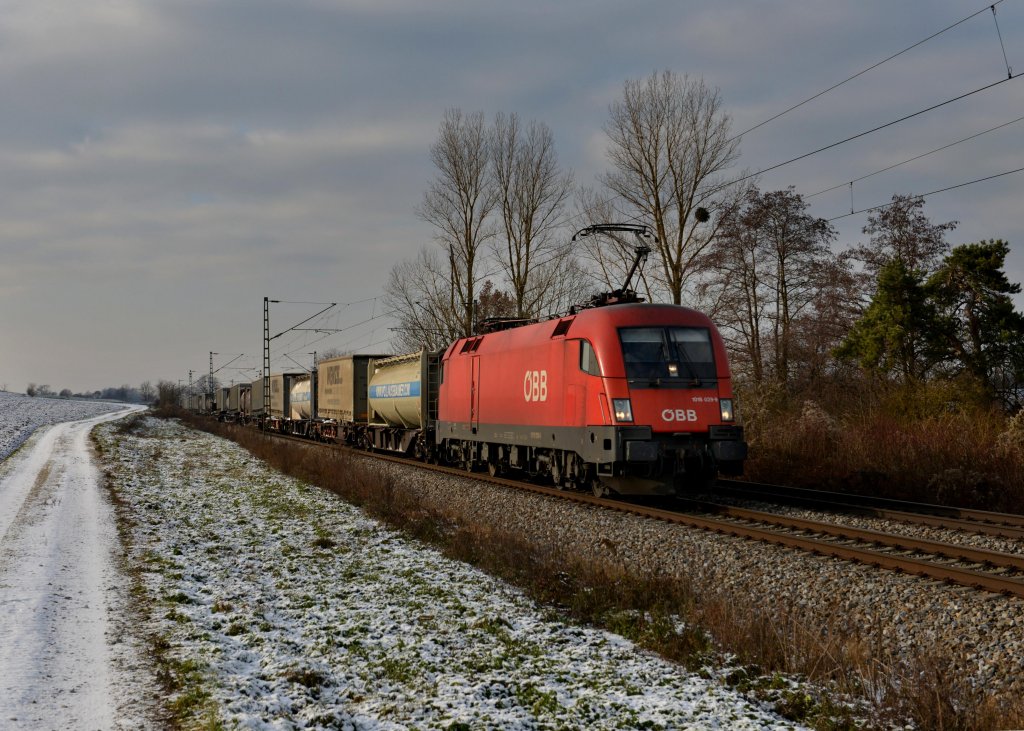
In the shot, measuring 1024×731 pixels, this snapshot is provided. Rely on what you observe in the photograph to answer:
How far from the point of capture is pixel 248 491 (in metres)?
16.4

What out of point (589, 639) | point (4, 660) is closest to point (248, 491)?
point (4, 660)

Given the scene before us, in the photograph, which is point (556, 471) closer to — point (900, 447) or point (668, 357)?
point (668, 357)

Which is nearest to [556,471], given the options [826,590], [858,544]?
[858,544]

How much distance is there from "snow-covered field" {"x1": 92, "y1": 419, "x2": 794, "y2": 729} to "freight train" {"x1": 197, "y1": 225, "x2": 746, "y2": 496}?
4416 millimetres

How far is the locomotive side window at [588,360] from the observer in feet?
43.7

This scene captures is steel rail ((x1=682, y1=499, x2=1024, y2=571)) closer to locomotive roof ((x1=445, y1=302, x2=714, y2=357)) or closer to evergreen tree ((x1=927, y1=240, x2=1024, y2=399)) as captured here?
locomotive roof ((x1=445, y1=302, x2=714, y2=357))

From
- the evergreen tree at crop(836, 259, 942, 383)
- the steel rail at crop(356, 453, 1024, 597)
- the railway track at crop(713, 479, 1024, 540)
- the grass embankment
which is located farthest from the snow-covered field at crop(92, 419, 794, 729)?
the evergreen tree at crop(836, 259, 942, 383)

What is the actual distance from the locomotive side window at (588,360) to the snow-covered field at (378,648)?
4.64 metres

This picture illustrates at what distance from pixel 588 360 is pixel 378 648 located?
8.28m

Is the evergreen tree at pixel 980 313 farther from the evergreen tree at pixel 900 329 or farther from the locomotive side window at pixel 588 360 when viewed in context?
the locomotive side window at pixel 588 360

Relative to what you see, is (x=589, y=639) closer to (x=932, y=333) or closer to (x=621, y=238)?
(x=932, y=333)

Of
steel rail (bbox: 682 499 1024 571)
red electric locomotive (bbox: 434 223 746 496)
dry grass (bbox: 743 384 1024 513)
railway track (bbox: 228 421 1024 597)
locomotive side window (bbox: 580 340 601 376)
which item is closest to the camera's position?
railway track (bbox: 228 421 1024 597)

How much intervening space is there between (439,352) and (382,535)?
44.2 ft

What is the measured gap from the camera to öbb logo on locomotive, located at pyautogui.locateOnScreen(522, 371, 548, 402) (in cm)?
1518
